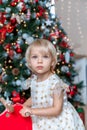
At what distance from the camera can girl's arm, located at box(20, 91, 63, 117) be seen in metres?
1.56

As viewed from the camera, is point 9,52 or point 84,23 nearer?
point 9,52

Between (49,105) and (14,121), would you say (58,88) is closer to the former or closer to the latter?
(49,105)

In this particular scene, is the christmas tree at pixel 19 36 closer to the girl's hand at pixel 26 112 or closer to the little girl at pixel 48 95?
the little girl at pixel 48 95

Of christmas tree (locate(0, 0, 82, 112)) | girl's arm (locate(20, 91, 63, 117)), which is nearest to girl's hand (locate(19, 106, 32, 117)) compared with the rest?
girl's arm (locate(20, 91, 63, 117))

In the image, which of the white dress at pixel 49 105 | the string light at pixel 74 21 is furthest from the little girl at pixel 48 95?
the string light at pixel 74 21

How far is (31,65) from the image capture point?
1.71 metres

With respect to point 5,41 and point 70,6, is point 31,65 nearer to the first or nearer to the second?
point 5,41

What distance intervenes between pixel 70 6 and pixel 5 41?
1650 mm

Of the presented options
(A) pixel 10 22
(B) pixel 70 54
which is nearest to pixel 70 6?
(B) pixel 70 54

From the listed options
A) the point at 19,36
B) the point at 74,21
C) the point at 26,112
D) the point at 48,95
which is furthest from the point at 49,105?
the point at 74,21

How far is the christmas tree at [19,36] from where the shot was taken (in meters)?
2.71

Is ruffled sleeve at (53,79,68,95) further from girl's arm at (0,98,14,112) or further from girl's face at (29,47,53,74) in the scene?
girl's arm at (0,98,14,112)

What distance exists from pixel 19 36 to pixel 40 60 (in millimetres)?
1159

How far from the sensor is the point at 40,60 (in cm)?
165
